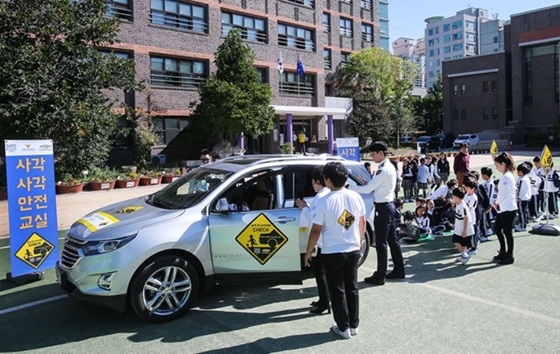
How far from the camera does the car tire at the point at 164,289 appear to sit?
15.8ft

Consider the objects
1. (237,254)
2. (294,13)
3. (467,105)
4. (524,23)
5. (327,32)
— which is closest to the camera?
(237,254)

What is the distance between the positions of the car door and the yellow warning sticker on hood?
3.69ft

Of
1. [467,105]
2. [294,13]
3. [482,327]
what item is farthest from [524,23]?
[482,327]

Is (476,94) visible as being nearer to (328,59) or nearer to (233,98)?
(328,59)

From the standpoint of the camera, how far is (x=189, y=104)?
2467 cm

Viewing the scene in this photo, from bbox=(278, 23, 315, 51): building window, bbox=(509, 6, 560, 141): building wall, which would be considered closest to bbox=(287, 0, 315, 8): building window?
bbox=(278, 23, 315, 51): building window

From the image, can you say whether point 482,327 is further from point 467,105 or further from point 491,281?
point 467,105

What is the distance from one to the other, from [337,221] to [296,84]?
98.0 feet

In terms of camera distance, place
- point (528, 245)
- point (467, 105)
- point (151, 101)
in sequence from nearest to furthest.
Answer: point (528, 245) < point (151, 101) < point (467, 105)

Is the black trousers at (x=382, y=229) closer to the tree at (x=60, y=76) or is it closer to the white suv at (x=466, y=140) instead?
the tree at (x=60, y=76)

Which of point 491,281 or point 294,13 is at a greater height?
point 294,13

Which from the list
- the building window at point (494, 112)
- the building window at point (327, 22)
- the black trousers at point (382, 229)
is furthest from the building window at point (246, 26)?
the building window at point (494, 112)

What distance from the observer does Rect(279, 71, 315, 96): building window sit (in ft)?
A: 107

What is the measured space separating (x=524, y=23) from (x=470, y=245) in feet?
172
